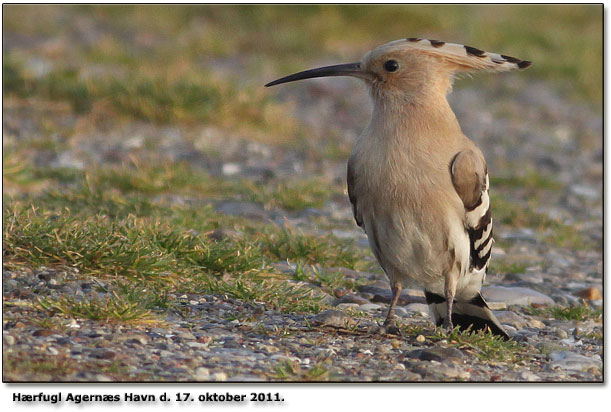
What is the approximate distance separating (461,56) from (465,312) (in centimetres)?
130

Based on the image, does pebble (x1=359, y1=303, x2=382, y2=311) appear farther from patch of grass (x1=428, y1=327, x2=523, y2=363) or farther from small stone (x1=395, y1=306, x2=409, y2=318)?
patch of grass (x1=428, y1=327, x2=523, y2=363)

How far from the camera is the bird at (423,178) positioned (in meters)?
4.21

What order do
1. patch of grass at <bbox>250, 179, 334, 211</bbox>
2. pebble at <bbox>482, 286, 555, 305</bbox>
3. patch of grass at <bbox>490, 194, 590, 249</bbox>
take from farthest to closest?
patch of grass at <bbox>490, 194, 590, 249</bbox>
patch of grass at <bbox>250, 179, 334, 211</bbox>
pebble at <bbox>482, 286, 555, 305</bbox>

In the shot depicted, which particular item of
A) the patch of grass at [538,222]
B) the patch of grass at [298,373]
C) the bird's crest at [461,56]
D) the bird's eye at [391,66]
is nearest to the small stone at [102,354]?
the patch of grass at [298,373]

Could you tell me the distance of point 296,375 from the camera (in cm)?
354

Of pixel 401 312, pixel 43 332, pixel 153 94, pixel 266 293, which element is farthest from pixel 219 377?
pixel 153 94

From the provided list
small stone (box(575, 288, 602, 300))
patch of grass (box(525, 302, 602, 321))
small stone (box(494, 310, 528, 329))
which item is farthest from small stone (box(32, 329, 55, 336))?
small stone (box(575, 288, 602, 300))

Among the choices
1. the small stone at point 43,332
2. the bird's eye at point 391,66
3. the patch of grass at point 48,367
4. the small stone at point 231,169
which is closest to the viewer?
the patch of grass at point 48,367

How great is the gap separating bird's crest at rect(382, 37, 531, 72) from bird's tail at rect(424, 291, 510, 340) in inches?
45.3

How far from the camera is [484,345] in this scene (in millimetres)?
4027

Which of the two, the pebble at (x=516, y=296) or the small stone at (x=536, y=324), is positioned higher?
the pebble at (x=516, y=296)

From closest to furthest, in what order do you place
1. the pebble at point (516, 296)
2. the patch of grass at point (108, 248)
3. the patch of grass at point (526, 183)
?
the patch of grass at point (108, 248) < the pebble at point (516, 296) < the patch of grass at point (526, 183)

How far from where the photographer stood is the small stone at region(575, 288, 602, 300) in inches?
218

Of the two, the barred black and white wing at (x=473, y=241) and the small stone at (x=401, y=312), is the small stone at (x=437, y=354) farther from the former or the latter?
the small stone at (x=401, y=312)
